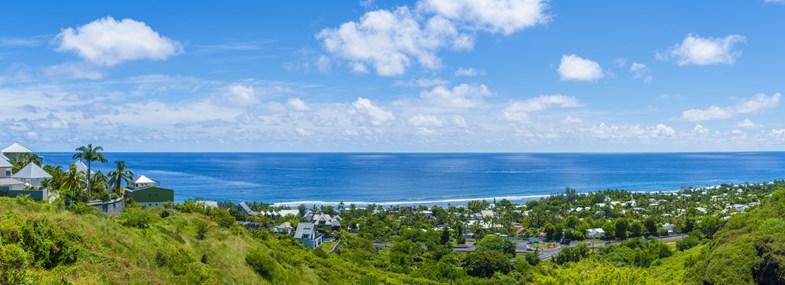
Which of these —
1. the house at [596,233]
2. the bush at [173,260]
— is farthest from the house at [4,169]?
the house at [596,233]

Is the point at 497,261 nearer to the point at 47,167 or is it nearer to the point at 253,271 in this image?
the point at 253,271

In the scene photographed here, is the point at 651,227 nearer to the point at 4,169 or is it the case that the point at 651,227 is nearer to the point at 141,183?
the point at 141,183

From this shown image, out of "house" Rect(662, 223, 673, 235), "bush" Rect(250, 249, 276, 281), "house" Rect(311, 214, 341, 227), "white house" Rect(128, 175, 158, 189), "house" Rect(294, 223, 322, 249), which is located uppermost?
"white house" Rect(128, 175, 158, 189)

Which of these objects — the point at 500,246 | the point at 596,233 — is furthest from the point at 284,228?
the point at 596,233

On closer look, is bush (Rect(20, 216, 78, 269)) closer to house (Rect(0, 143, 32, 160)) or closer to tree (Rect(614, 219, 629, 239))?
house (Rect(0, 143, 32, 160))

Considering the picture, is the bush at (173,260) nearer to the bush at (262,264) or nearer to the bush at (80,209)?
the bush at (80,209)

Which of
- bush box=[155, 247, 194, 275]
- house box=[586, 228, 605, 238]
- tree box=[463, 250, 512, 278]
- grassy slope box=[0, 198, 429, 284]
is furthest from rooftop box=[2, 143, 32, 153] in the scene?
house box=[586, 228, 605, 238]
